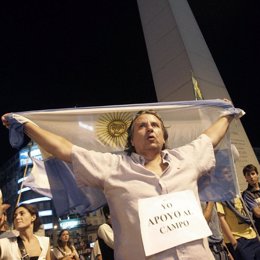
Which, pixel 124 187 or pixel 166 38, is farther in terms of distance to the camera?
pixel 166 38

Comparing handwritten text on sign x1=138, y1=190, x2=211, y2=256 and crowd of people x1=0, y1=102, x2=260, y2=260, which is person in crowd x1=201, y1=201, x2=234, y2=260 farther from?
handwritten text on sign x1=138, y1=190, x2=211, y2=256

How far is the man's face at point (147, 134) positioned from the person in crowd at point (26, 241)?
1.52m

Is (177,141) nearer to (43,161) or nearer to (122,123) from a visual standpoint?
(122,123)

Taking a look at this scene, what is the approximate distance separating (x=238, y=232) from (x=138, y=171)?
2.35 metres

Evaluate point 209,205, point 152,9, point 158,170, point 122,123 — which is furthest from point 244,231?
point 152,9

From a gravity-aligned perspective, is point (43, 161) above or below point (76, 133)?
below

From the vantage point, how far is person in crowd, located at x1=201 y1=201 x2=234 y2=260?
351 centimetres

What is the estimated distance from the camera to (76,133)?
2.63 meters

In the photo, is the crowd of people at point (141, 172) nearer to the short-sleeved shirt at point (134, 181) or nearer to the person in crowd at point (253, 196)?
the short-sleeved shirt at point (134, 181)

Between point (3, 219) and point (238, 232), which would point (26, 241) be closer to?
point (3, 219)

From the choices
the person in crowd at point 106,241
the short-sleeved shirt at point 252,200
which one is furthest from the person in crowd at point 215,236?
the person in crowd at point 106,241

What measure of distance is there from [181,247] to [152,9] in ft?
27.4

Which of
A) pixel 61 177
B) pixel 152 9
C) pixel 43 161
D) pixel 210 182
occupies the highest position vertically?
pixel 152 9

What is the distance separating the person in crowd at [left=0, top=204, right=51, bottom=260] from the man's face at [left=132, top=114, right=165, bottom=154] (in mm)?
1517
